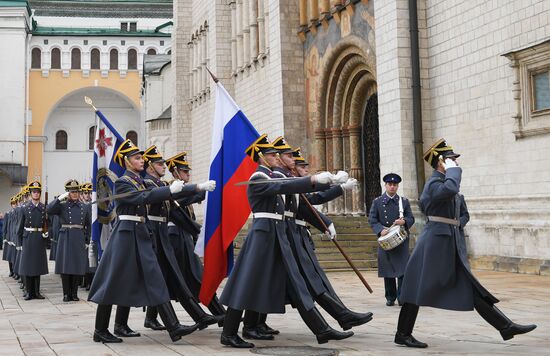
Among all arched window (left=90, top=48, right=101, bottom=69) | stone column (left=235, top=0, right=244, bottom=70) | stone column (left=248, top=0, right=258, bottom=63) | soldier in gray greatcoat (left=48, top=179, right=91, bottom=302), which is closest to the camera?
soldier in gray greatcoat (left=48, top=179, right=91, bottom=302)

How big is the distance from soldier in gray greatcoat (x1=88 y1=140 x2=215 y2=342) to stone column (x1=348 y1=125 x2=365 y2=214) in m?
15.1

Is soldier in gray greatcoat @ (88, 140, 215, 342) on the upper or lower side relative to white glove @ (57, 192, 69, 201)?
lower

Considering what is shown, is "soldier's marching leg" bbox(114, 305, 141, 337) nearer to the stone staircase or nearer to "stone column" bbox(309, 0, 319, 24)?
the stone staircase

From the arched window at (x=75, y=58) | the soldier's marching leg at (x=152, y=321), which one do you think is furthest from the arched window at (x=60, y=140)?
the soldier's marching leg at (x=152, y=321)

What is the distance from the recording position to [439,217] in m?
7.55

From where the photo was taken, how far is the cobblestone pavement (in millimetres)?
7348

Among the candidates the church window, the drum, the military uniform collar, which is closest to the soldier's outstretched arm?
the drum

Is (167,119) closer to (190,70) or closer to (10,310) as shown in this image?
(190,70)

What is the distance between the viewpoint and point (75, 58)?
54438 mm

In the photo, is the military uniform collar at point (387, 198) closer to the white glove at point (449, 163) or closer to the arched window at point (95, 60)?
the white glove at point (449, 163)

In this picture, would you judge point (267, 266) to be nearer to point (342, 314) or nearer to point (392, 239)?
point (342, 314)

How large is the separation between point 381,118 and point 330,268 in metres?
3.88

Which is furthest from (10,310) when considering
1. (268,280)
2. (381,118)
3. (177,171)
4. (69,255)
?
(381,118)

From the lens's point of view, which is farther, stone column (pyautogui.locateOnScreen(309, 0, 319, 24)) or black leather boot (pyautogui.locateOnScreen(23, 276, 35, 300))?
stone column (pyautogui.locateOnScreen(309, 0, 319, 24))
